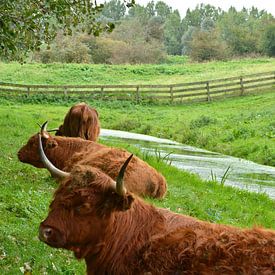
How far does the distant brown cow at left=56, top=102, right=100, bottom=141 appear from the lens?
1376 cm

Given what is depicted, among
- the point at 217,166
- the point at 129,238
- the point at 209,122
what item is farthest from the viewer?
the point at 209,122

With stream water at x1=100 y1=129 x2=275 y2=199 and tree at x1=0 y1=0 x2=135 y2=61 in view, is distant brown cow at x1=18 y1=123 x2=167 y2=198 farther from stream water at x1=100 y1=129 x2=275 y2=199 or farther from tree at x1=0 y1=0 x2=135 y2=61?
stream water at x1=100 y1=129 x2=275 y2=199

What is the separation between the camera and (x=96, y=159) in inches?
432

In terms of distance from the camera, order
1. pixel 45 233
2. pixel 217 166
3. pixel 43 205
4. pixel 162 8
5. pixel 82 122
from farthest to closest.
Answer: pixel 162 8 → pixel 217 166 → pixel 82 122 → pixel 43 205 → pixel 45 233

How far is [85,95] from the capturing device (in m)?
44.8

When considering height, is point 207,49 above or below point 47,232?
below

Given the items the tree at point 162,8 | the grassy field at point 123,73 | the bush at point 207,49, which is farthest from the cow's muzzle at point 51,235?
the tree at point 162,8

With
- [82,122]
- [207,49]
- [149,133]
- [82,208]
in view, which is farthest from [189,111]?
[207,49]

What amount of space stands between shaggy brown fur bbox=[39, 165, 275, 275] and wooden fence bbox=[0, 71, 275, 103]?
37072mm

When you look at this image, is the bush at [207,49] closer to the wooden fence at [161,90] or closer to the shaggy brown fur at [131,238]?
the wooden fence at [161,90]

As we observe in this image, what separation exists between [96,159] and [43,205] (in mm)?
1533

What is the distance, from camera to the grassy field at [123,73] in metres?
53.5

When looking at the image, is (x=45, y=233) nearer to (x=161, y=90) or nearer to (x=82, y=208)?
(x=82, y=208)

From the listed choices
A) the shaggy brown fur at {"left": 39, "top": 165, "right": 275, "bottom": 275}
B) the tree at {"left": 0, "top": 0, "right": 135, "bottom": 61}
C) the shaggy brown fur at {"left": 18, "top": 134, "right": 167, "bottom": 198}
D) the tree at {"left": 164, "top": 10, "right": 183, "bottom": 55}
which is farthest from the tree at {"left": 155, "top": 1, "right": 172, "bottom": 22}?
the shaggy brown fur at {"left": 39, "top": 165, "right": 275, "bottom": 275}
